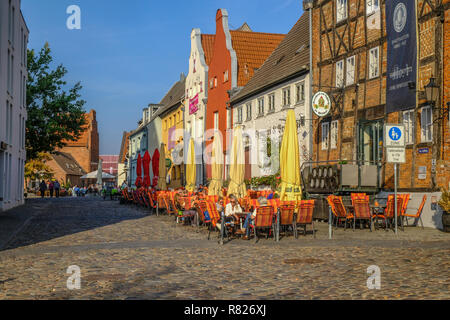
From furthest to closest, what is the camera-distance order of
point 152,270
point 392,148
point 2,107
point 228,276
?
point 2,107, point 392,148, point 152,270, point 228,276

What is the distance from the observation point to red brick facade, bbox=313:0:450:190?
1795 cm

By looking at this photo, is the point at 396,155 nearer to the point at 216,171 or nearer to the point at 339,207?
the point at 339,207

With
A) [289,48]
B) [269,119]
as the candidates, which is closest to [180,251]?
[269,119]

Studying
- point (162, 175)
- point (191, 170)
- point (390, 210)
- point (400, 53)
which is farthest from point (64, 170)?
point (390, 210)

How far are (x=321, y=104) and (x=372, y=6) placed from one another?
4403mm

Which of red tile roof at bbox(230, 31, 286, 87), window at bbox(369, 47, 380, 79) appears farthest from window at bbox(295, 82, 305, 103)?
red tile roof at bbox(230, 31, 286, 87)

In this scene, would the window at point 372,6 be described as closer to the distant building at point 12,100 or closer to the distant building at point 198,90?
the distant building at point 12,100

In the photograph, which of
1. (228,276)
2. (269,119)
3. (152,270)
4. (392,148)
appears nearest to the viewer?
(228,276)

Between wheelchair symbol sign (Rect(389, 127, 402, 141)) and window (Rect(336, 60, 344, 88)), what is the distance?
9.09 meters

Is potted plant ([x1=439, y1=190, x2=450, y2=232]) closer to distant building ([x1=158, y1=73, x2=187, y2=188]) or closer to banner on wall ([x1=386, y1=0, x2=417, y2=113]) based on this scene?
banner on wall ([x1=386, y1=0, x2=417, y2=113])

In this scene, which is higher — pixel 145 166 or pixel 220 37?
pixel 220 37

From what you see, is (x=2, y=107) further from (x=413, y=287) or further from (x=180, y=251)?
(x=413, y=287)

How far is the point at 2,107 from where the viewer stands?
2603 centimetres

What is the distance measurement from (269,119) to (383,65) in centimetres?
1150
